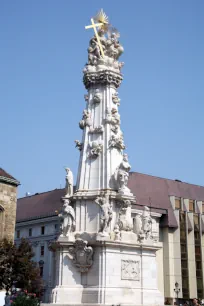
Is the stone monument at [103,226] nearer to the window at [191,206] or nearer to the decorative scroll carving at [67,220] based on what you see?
the decorative scroll carving at [67,220]

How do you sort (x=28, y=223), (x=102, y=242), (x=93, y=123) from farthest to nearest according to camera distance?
(x=28, y=223), (x=93, y=123), (x=102, y=242)

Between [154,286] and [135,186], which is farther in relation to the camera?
[135,186]

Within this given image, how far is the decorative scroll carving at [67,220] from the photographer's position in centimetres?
1970

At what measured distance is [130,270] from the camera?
19203 millimetres

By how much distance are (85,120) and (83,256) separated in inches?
262

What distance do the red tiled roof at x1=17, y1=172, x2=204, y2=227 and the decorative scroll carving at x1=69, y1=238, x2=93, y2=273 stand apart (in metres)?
24.6

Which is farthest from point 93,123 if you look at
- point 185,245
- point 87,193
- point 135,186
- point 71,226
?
point 185,245

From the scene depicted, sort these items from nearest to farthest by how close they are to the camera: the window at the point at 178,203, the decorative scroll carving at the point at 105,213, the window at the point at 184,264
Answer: the decorative scroll carving at the point at 105,213, the window at the point at 184,264, the window at the point at 178,203

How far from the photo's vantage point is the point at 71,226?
19797 mm

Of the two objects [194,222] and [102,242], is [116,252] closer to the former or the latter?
[102,242]

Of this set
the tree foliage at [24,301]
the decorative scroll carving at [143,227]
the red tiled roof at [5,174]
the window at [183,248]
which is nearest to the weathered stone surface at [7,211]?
the red tiled roof at [5,174]

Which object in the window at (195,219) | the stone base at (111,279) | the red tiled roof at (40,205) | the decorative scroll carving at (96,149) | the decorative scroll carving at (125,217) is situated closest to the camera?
the stone base at (111,279)

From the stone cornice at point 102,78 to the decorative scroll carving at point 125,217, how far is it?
6.12 m

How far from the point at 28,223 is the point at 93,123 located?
32.4 m
